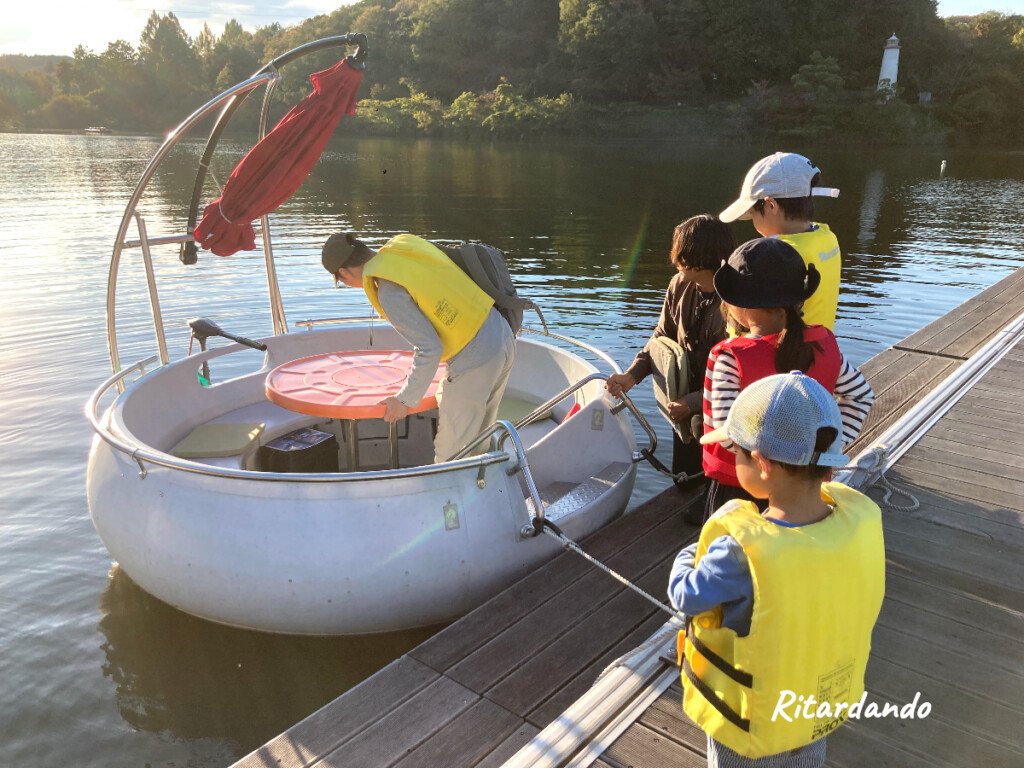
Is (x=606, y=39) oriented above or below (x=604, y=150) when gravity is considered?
above

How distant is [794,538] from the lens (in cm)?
175

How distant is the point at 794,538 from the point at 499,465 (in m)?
2.43

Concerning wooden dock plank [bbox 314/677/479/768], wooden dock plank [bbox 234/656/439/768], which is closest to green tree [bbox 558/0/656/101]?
wooden dock plank [bbox 234/656/439/768]

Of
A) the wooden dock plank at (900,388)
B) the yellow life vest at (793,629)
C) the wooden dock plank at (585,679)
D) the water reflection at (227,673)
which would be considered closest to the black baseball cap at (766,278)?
the yellow life vest at (793,629)

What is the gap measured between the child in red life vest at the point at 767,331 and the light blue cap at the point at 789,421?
78cm

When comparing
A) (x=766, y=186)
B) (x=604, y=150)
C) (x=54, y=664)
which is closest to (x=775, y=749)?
(x=766, y=186)

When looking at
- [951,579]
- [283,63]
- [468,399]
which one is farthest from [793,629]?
[283,63]

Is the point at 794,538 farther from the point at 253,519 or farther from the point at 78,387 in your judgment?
the point at 78,387

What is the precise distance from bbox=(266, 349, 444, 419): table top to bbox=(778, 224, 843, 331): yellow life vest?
2111 mm

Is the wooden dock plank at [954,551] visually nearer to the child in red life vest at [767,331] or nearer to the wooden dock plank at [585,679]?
the wooden dock plank at [585,679]

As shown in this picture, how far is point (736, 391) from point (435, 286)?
1.89m

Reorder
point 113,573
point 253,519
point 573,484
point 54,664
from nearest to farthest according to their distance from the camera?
point 253,519, point 54,664, point 573,484, point 113,573

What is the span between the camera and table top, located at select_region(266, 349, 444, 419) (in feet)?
15.1

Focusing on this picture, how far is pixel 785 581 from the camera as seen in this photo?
1.74m
